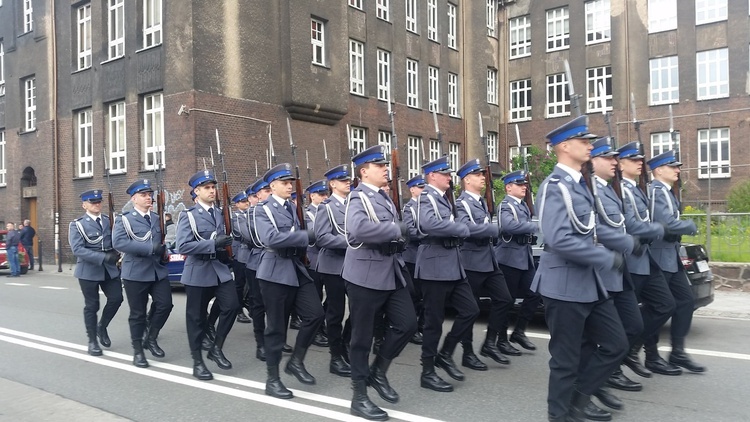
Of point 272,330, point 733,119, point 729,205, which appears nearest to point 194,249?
point 272,330

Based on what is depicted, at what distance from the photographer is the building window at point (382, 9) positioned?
28.1 m

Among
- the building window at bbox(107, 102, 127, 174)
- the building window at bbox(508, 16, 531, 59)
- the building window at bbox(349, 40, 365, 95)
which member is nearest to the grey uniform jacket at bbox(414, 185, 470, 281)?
the building window at bbox(107, 102, 127, 174)

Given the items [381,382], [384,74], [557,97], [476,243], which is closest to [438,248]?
[476,243]

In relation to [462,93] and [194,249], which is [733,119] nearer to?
[462,93]

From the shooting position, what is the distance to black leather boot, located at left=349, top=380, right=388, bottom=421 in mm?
5238

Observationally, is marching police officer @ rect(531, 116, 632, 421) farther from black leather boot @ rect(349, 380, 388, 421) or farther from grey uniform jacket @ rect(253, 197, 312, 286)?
grey uniform jacket @ rect(253, 197, 312, 286)

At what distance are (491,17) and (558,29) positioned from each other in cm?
372

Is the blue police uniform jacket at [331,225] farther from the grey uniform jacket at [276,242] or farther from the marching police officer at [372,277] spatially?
the marching police officer at [372,277]

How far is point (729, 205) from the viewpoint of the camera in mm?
27703

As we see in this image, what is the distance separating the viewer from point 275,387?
6.05 meters

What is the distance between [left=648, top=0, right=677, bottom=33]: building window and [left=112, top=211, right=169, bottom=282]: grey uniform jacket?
2948cm

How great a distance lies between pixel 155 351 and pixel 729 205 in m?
26.3

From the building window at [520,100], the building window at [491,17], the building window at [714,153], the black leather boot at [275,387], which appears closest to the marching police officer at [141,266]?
the black leather boot at [275,387]

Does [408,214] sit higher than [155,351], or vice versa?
[408,214]
